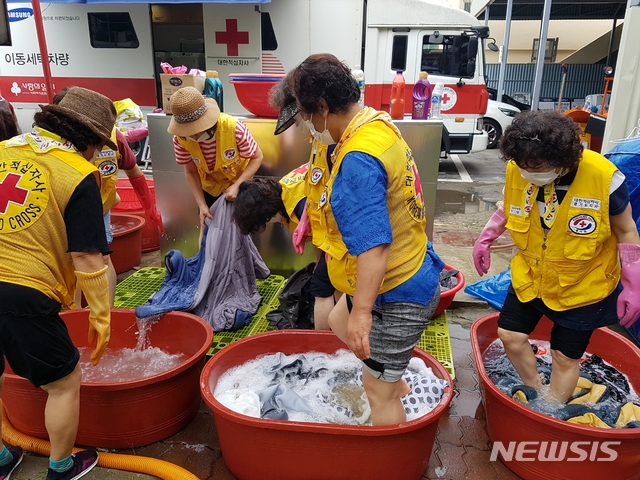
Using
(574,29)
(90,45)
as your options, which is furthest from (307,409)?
(574,29)

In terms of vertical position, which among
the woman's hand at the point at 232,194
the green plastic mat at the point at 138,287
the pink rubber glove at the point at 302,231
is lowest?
Result: the green plastic mat at the point at 138,287

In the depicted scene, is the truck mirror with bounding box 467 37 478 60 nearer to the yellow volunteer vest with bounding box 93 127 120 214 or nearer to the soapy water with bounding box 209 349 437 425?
the yellow volunteer vest with bounding box 93 127 120 214

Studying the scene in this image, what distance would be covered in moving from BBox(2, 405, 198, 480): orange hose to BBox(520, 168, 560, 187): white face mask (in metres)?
1.90

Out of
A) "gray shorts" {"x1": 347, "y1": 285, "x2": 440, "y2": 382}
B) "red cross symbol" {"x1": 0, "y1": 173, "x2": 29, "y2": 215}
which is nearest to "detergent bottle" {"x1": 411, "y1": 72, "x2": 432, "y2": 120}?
Answer: "gray shorts" {"x1": 347, "y1": 285, "x2": 440, "y2": 382}

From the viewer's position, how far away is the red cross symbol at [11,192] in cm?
177

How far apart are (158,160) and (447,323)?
2.64 m

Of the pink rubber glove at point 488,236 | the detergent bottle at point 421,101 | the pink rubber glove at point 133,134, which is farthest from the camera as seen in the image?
the pink rubber glove at point 133,134

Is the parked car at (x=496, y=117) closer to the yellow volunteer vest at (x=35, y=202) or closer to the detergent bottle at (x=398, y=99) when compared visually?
the detergent bottle at (x=398, y=99)

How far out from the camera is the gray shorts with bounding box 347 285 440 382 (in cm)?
179

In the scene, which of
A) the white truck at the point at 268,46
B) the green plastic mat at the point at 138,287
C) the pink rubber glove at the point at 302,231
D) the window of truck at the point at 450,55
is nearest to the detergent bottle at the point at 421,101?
the pink rubber glove at the point at 302,231

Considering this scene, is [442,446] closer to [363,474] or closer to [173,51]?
[363,474]

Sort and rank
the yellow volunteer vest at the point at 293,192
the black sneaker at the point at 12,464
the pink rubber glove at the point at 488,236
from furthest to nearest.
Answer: the yellow volunteer vest at the point at 293,192
the pink rubber glove at the point at 488,236
the black sneaker at the point at 12,464

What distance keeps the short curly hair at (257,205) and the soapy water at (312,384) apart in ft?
2.60

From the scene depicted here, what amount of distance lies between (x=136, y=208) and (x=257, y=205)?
2.84 meters
